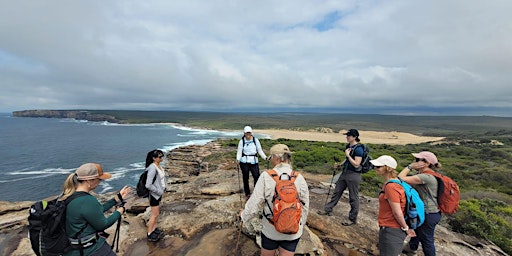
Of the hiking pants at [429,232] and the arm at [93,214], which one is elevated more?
the arm at [93,214]

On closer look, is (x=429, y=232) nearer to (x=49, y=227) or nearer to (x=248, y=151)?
(x=248, y=151)

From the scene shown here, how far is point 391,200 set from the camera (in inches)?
116

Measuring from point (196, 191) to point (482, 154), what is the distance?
3259cm

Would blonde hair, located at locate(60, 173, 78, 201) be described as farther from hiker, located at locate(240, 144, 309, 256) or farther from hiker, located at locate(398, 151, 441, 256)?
hiker, located at locate(398, 151, 441, 256)

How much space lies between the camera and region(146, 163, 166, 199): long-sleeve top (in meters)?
4.17

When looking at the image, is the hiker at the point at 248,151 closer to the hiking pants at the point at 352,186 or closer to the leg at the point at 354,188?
the hiking pants at the point at 352,186

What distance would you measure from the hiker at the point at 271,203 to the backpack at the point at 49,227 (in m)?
1.76

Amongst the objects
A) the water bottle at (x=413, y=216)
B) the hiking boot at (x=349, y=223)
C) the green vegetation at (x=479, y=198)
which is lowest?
the green vegetation at (x=479, y=198)

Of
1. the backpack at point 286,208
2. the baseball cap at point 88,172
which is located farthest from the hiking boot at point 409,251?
the baseball cap at point 88,172

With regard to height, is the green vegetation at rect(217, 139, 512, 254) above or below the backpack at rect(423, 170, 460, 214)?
below

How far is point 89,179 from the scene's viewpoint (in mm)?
2484

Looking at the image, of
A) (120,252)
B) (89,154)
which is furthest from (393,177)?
(89,154)

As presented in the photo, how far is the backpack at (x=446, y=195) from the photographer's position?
11.2 ft

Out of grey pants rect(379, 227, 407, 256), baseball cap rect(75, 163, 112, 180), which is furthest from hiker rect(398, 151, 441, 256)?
baseball cap rect(75, 163, 112, 180)
